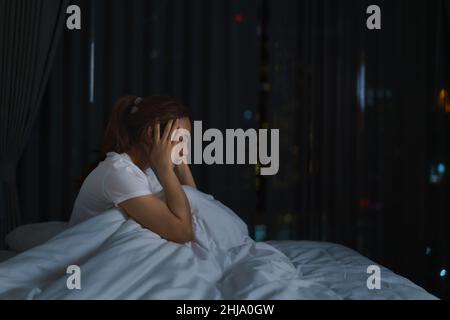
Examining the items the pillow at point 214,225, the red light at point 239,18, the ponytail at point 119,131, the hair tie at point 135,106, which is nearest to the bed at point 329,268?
the pillow at point 214,225

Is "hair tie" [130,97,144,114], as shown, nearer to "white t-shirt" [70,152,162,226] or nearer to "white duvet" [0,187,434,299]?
"white t-shirt" [70,152,162,226]

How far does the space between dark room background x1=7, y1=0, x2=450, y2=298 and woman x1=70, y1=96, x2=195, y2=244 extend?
124 centimetres

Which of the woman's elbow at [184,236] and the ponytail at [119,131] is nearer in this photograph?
the woman's elbow at [184,236]

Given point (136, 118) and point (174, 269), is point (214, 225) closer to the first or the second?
point (174, 269)

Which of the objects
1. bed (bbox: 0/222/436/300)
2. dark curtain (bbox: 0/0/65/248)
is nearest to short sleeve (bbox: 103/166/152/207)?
bed (bbox: 0/222/436/300)

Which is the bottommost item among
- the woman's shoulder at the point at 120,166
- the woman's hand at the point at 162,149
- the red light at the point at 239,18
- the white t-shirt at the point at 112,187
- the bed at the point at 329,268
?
the bed at the point at 329,268

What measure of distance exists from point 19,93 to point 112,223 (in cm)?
170

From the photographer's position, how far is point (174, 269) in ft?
3.79

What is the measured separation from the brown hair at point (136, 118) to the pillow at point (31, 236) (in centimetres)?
36

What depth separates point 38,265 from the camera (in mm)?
1181

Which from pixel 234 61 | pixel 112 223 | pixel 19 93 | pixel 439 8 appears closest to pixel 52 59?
pixel 19 93

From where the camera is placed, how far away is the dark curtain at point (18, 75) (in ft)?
8.72

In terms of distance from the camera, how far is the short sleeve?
134 centimetres

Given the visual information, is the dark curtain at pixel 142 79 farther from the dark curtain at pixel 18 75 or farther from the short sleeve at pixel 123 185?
the short sleeve at pixel 123 185
